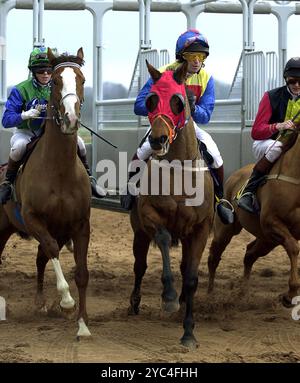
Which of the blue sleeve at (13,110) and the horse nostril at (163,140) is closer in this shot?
the horse nostril at (163,140)

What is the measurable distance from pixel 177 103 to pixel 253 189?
6.42 ft

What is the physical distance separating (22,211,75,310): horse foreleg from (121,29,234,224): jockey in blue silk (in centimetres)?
113

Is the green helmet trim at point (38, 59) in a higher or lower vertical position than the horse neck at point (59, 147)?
higher

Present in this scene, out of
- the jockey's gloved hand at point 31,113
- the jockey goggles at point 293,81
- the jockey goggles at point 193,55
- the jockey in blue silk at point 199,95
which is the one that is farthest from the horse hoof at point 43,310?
the jockey goggles at point 293,81

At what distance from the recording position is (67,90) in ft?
23.1

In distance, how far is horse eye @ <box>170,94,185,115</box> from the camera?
6969 millimetres

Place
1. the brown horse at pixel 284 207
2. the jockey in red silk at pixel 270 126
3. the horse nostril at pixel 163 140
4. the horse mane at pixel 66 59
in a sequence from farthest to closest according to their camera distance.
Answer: the jockey in red silk at pixel 270 126 < the brown horse at pixel 284 207 < the horse mane at pixel 66 59 < the horse nostril at pixel 163 140

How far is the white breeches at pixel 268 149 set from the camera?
8.48 meters

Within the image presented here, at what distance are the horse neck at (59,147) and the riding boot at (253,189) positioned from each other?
194cm

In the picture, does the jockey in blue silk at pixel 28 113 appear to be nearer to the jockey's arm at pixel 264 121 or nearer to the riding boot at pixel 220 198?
the riding boot at pixel 220 198

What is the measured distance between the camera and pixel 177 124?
7.02 m

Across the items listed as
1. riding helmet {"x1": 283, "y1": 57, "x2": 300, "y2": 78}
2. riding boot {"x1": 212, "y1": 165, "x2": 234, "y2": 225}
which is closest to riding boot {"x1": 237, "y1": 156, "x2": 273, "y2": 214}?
riding boot {"x1": 212, "y1": 165, "x2": 234, "y2": 225}
